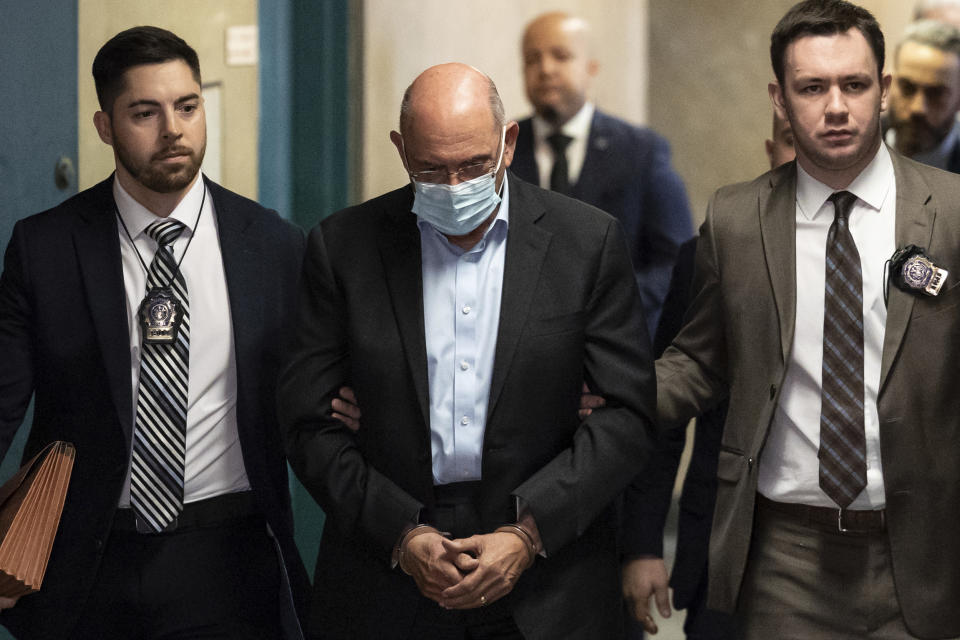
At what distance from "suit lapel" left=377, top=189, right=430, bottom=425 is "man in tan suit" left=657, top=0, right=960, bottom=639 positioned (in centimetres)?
52

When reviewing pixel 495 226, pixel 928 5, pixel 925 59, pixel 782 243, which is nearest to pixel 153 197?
pixel 495 226

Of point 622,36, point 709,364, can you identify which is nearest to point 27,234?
point 709,364

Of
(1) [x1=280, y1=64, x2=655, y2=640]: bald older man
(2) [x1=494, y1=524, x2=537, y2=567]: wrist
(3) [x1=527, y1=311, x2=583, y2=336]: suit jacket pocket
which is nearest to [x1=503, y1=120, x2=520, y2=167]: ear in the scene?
(1) [x1=280, y1=64, x2=655, y2=640]: bald older man

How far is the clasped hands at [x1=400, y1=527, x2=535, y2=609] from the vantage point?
2.45 m

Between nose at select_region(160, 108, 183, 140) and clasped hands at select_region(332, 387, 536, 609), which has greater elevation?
nose at select_region(160, 108, 183, 140)

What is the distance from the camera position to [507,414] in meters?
2.56

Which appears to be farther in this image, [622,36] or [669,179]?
[622,36]

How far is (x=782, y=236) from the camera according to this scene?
266cm

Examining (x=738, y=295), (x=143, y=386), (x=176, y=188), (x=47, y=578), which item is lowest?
(x=47, y=578)

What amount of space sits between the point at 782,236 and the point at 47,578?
165 cm

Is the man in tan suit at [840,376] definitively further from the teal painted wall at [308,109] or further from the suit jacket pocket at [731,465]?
the teal painted wall at [308,109]

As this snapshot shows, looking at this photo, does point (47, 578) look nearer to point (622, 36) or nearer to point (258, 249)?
point (258, 249)

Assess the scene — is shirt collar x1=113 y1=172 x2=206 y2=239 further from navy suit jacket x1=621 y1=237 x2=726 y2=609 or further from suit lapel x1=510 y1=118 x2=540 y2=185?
suit lapel x1=510 y1=118 x2=540 y2=185

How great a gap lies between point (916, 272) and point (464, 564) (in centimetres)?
100
